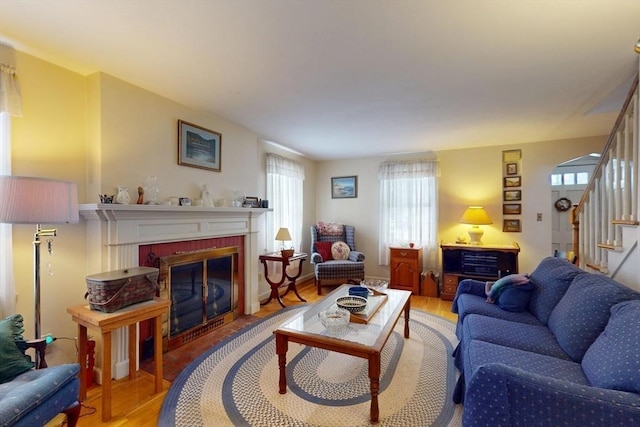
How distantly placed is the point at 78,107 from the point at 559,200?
5.65 m

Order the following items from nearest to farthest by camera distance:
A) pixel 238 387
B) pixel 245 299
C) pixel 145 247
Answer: pixel 238 387
pixel 145 247
pixel 245 299

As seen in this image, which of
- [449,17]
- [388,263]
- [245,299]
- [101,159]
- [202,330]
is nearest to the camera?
[449,17]

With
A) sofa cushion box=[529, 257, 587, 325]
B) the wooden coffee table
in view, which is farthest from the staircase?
the wooden coffee table

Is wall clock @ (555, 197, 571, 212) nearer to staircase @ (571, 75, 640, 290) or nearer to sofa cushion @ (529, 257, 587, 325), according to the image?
staircase @ (571, 75, 640, 290)

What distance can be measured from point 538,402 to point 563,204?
4.05 metres

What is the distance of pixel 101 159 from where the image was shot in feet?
6.97

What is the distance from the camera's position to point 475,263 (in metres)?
3.97

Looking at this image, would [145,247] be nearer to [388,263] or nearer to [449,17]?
[449,17]

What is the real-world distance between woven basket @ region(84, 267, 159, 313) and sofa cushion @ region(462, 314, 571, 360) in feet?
7.38

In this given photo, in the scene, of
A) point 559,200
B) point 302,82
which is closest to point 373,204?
point 559,200

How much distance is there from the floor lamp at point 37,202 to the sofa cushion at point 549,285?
129 inches

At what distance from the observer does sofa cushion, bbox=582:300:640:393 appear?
3.51 ft

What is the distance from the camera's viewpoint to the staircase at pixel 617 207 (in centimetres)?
189

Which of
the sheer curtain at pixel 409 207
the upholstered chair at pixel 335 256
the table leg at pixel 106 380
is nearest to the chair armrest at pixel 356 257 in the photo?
the upholstered chair at pixel 335 256
